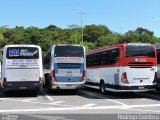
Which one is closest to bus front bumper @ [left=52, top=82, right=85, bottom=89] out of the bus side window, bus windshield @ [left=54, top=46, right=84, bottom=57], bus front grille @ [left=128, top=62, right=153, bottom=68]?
bus windshield @ [left=54, top=46, right=84, bottom=57]

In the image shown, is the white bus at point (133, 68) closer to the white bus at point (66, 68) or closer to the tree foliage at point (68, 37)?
the white bus at point (66, 68)

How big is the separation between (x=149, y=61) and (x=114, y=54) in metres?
2.01

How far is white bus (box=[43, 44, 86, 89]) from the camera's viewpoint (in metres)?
25.0

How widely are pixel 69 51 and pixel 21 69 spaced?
3551 mm

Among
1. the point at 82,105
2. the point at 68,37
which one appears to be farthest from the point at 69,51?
the point at 68,37

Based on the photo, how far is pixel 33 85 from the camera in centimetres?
2336

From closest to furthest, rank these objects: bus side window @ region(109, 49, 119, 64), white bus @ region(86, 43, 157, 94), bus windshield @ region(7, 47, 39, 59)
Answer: white bus @ region(86, 43, 157, 94) → bus side window @ region(109, 49, 119, 64) → bus windshield @ region(7, 47, 39, 59)

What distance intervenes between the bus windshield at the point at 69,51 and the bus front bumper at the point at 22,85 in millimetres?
2614

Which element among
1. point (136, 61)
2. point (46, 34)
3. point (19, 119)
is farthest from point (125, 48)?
point (46, 34)

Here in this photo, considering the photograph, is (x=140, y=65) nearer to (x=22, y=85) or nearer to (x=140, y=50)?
(x=140, y=50)

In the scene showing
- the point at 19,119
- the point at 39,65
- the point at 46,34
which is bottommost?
the point at 19,119

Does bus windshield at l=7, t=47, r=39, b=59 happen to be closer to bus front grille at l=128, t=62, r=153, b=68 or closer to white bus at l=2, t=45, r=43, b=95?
white bus at l=2, t=45, r=43, b=95

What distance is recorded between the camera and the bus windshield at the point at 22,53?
77.0 ft

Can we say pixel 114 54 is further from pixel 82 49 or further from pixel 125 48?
pixel 82 49
